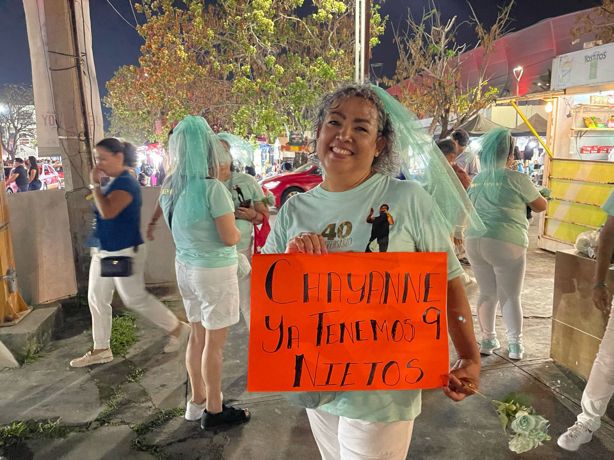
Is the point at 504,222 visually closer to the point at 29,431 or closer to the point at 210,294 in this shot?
the point at 210,294

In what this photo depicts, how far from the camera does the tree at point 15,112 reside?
40.2 metres

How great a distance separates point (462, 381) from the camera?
60.3 inches

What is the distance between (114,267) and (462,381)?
2.89 metres

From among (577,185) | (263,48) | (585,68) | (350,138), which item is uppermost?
(263,48)

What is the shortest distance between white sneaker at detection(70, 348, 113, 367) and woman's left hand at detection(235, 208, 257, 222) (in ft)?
5.37

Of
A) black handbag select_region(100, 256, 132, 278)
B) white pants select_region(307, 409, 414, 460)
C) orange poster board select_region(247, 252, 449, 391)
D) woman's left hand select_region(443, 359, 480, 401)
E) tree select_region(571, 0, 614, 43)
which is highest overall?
tree select_region(571, 0, 614, 43)

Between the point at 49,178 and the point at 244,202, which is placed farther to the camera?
the point at 49,178

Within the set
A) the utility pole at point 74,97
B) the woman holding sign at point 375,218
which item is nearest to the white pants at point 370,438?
the woman holding sign at point 375,218

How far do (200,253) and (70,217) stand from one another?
2.97m

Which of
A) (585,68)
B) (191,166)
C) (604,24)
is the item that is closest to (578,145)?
(585,68)

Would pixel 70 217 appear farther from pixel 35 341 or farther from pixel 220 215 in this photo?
pixel 220 215

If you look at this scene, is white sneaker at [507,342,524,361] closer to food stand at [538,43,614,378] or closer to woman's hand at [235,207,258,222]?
food stand at [538,43,614,378]

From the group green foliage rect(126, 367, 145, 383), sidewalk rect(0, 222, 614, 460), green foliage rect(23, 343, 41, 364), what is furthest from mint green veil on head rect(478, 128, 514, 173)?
green foliage rect(23, 343, 41, 364)

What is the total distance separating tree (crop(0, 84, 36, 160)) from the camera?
40.2m
